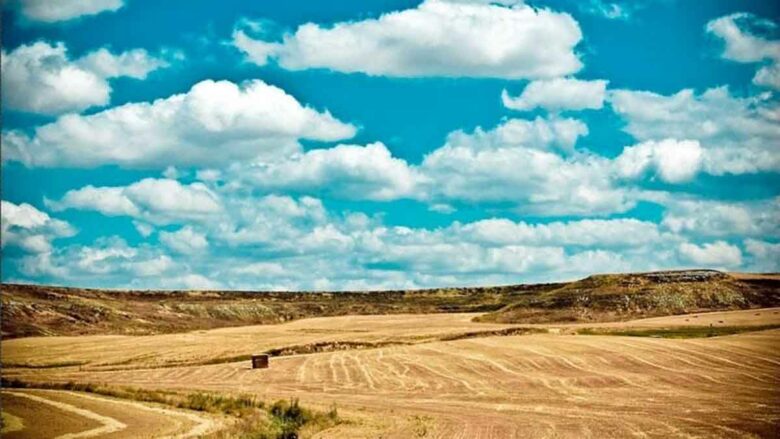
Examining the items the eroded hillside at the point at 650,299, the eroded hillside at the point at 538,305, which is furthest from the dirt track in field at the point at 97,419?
the eroded hillside at the point at 650,299

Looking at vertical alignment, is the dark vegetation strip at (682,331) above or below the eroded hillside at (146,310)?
below

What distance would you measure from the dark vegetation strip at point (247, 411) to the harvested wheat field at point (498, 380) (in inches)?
53.3

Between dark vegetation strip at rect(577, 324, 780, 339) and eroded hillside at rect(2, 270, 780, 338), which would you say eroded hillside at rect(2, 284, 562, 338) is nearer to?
eroded hillside at rect(2, 270, 780, 338)

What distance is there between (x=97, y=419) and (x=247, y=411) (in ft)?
19.7

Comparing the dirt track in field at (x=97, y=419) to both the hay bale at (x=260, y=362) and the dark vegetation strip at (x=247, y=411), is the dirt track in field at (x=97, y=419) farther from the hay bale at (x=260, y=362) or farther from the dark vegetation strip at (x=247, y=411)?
the hay bale at (x=260, y=362)

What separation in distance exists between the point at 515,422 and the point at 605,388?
14.4 m

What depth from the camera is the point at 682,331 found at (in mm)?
84875

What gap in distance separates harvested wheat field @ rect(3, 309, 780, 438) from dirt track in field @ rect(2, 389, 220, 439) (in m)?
2.25

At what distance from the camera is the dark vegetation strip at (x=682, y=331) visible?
8100cm

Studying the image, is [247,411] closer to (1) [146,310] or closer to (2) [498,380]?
(2) [498,380]

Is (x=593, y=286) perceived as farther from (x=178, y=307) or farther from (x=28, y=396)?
(x=28, y=396)

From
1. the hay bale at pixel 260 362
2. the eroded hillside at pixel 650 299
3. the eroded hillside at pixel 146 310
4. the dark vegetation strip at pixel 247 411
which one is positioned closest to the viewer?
the dark vegetation strip at pixel 247 411

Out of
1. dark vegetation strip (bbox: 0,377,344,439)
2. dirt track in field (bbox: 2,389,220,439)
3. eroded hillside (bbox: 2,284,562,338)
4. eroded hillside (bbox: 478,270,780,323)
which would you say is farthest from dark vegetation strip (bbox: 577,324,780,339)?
eroded hillside (bbox: 2,284,562,338)

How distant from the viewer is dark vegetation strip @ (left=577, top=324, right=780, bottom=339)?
8100 centimetres
